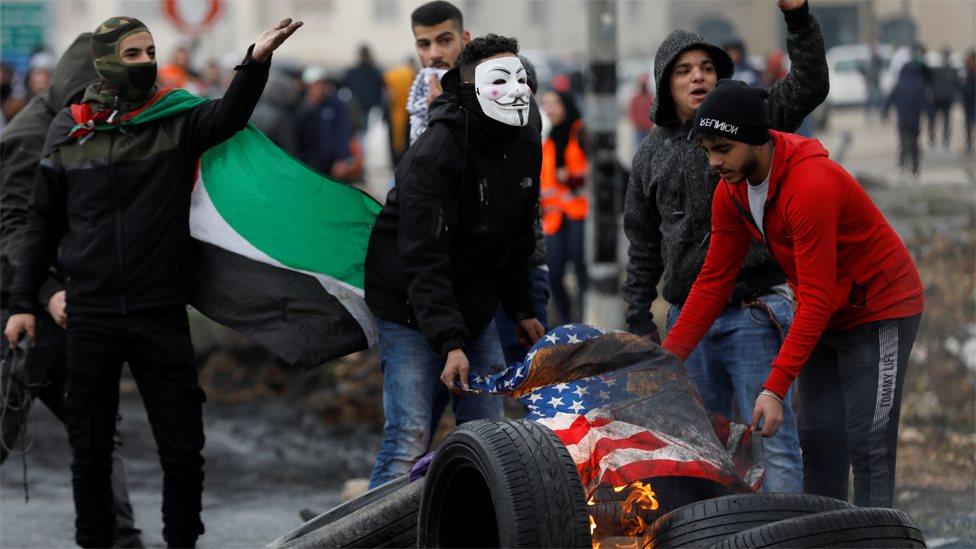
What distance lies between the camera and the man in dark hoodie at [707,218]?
5.36 meters

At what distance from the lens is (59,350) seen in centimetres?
634

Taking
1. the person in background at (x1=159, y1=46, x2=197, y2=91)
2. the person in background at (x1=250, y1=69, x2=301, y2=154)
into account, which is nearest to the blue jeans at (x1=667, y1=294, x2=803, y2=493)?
the person in background at (x1=159, y1=46, x2=197, y2=91)

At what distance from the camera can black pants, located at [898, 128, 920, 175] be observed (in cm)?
1769

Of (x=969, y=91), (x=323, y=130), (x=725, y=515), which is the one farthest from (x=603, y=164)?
(x=969, y=91)

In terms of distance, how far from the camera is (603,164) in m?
9.23

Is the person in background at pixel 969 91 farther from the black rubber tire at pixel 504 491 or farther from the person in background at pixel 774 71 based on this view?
the black rubber tire at pixel 504 491

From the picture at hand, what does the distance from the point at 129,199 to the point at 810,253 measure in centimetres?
277

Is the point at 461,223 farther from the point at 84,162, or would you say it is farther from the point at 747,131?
the point at 84,162

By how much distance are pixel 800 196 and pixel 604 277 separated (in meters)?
4.75

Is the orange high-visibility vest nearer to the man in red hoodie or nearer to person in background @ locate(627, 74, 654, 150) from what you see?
the man in red hoodie

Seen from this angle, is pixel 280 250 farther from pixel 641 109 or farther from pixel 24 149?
pixel 641 109

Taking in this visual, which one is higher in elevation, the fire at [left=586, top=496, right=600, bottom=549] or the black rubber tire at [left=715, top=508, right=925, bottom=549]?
the black rubber tire at [left=715, top=508, right=925, bottom=549]

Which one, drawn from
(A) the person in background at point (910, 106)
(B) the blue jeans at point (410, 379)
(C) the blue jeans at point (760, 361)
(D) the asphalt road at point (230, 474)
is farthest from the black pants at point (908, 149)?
(B) the blue jeans at point (410, 379)

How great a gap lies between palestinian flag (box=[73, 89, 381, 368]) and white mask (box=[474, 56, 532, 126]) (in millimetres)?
1080
